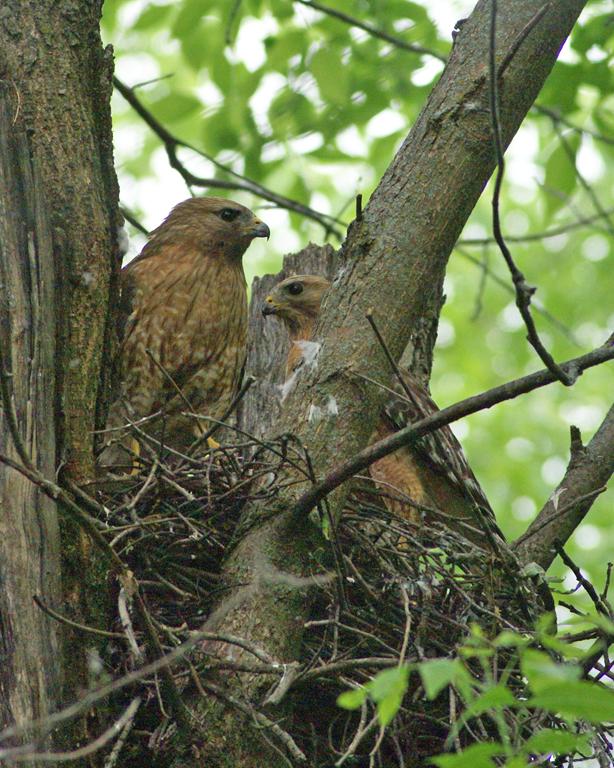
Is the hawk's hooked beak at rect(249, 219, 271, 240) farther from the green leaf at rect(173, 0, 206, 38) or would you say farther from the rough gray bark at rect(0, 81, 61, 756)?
the rough gray bark at rect(0, 81, 61, 756)

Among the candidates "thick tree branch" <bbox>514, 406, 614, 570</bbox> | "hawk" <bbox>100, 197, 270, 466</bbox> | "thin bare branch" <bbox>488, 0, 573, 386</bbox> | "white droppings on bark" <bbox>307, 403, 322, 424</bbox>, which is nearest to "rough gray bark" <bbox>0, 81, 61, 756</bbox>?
"white droppings on bark" <bbox>307, 403, 322, 424</bbox>

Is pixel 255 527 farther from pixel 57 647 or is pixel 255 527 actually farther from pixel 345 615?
pixel 57 647

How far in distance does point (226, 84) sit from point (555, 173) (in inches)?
74.9

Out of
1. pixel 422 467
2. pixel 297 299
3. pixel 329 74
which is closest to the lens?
pixel 422 467

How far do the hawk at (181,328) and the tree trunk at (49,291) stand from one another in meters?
1.22

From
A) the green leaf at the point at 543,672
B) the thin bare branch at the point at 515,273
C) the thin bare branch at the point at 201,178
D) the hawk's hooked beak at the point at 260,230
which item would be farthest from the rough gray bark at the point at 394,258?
the thin bare branch at the point at 201,178

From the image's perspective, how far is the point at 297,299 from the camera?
5.77 m

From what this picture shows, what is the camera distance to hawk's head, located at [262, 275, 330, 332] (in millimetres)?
5713

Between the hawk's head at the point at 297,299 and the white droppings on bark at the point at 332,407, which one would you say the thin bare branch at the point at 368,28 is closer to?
the hawk's head at the point at 297,299

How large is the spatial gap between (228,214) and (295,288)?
0.52 m

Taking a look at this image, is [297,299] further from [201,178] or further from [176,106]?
[176,106]

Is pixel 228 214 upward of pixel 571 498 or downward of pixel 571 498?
upward

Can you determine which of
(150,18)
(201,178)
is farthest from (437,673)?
(150,18)

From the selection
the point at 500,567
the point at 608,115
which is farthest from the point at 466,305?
the point at 500,567
